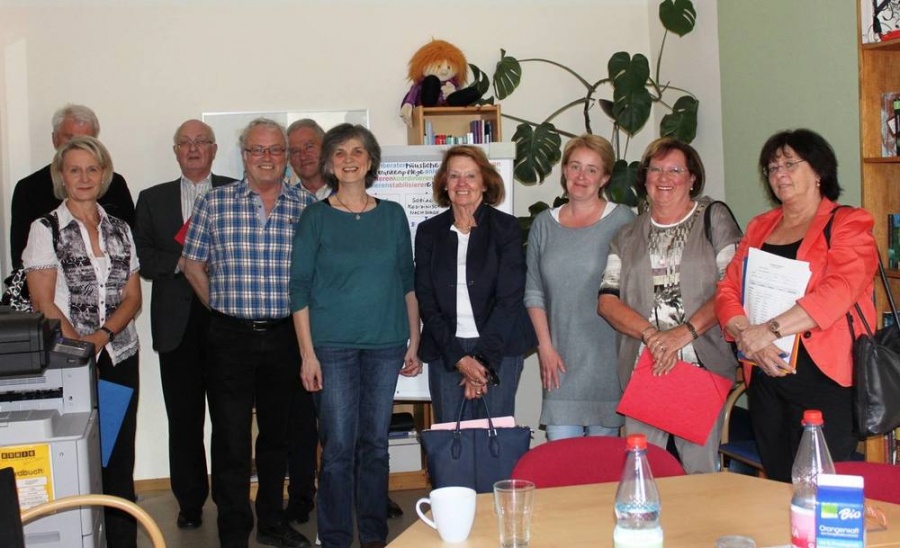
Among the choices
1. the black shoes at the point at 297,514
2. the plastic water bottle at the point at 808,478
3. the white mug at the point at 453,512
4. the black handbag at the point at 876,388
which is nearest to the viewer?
the plastic water bottle at the point at 808,478

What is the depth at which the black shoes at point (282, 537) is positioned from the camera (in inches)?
159

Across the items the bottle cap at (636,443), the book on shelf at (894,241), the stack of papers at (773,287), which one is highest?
the book on shelf at (894,241)

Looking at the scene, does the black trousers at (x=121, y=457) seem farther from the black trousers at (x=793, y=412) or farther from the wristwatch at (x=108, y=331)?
the black trousers at (x=793, y=412)

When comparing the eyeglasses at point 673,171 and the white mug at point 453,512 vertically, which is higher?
the eyeglasses at point 673,171

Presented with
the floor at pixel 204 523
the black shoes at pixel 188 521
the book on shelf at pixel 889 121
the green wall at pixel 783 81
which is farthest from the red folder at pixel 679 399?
the black shoes at pixel 188 521

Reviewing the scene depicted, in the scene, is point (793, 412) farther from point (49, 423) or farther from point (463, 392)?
point (49, 423)

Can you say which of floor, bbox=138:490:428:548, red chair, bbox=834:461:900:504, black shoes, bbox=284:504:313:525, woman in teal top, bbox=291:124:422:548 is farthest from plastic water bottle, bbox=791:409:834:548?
black shoes, bbox=284:504:313:525

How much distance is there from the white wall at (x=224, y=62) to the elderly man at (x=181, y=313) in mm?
803

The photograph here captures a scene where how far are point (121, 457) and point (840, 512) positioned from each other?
2.71m

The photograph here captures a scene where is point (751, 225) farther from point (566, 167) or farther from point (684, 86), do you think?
point (684, 86)

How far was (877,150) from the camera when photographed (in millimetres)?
3385

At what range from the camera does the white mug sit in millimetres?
1811

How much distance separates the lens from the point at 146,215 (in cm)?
427

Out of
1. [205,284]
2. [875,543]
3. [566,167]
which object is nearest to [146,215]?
[205,284]
